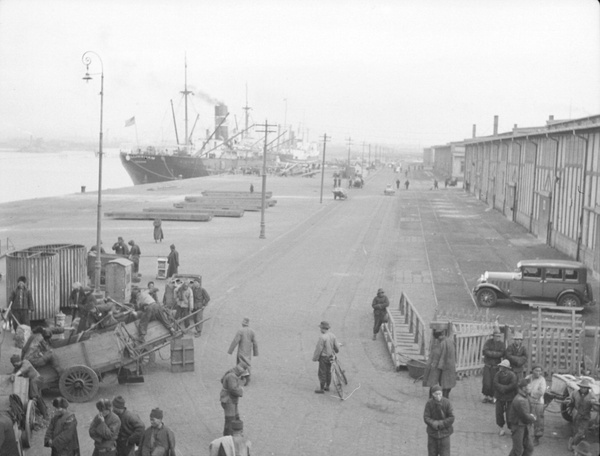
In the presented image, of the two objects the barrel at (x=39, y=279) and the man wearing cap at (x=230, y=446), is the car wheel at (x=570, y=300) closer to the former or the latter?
the barrel at (x=39, y=279)

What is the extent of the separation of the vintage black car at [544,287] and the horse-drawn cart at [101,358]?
1156cm

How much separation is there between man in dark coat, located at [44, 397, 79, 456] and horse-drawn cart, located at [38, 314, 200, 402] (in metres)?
3.21

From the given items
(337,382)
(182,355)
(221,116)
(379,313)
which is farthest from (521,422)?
(221,116)

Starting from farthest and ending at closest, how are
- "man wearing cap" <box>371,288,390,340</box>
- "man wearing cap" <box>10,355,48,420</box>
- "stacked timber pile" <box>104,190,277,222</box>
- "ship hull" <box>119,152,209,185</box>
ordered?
"ship hull" <box>119,152,209,185</box> → "stacked timber pile" <box>104,190,277,222</box> → "man wearing cap" <box>371,288,390,340</box> → "man wearing cap" <box>10,355,48,420</box>

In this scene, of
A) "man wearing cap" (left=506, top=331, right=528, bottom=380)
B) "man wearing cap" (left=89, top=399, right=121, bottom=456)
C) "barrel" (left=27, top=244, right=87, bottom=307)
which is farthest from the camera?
"barrel" (left=27, top=244, right=87, bottom=307)

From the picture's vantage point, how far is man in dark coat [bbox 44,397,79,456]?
9.62 m

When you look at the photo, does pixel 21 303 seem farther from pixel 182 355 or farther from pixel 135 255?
pixel 135 255

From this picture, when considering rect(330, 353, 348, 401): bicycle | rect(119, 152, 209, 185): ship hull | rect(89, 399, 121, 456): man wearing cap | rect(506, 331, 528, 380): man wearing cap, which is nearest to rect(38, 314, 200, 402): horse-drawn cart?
rect(330, 353, 348, 401): bicycle

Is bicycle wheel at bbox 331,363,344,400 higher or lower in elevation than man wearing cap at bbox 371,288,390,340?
lower

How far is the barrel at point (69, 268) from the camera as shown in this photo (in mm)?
19938

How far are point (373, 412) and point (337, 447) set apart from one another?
181 cm

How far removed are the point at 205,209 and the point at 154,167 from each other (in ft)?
233

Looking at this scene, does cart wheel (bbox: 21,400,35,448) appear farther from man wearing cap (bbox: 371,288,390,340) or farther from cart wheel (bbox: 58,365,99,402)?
man wearing cap (bbox: 371,288,390,340)

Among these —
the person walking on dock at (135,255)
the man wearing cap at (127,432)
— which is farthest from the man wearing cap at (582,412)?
the person walking on dock at (135,255)
